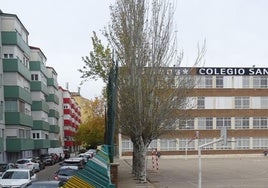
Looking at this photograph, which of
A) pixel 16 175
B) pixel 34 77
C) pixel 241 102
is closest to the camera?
pixel 16 175

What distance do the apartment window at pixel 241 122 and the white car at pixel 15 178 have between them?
6224cm

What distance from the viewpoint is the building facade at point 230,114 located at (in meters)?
84.5

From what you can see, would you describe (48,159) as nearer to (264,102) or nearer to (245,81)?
(245,81)

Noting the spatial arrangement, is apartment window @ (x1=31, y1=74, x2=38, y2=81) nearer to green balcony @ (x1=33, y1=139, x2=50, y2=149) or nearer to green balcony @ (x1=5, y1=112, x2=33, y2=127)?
green balcony @ (x1=33, y1=139, x2=50, y2=149)

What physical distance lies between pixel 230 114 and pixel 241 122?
2.25 m

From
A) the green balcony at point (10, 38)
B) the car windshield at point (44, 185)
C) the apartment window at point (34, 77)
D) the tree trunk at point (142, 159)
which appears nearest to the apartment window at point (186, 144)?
the apartment window at point (34, 77)

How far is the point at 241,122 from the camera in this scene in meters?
85.8

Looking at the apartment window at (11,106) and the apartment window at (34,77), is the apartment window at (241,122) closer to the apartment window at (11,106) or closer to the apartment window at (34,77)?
the apartment window at (34,77)

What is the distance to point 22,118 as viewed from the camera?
61.8 meters

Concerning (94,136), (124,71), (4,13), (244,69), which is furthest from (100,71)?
(94,136)

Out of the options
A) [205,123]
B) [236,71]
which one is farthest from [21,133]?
[236,71]

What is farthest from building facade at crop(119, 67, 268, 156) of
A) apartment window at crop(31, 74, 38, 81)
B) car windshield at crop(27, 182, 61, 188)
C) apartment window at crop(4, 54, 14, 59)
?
car windshield at crop(27, 182, 61, 188)

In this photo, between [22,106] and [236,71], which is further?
[236,71]

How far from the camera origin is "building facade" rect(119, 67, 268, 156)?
84500 mm
